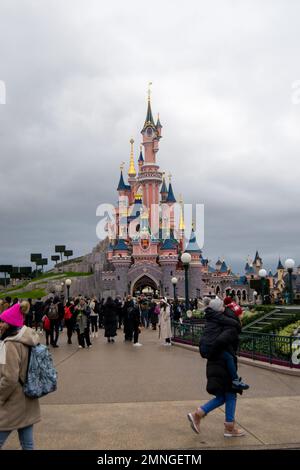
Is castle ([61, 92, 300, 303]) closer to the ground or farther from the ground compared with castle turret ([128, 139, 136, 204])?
closer to the ground

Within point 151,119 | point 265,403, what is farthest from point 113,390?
point 151,119

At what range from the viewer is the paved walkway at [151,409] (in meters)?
5.59

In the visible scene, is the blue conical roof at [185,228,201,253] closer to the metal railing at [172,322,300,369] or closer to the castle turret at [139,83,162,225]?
the castle turret at [139,83,162,225]

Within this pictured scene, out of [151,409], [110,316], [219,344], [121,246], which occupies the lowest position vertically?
[151,409]

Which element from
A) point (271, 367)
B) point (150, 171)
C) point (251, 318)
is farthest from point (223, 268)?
point (271, 367)

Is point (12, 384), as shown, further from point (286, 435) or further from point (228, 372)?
point (286, 435)

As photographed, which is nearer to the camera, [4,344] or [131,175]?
[4,344]

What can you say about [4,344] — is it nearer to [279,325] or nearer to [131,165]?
[279,325]

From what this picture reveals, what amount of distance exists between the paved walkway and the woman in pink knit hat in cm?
108

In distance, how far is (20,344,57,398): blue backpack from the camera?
4.51 metres

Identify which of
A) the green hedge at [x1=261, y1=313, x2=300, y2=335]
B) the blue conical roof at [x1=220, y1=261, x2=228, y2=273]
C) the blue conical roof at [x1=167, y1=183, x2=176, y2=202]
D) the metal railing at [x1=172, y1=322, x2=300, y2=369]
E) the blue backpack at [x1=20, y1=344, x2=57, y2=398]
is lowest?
the metal railing at [x1=172, y1=322, x2=300, y2=369]

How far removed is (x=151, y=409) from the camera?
7059mm

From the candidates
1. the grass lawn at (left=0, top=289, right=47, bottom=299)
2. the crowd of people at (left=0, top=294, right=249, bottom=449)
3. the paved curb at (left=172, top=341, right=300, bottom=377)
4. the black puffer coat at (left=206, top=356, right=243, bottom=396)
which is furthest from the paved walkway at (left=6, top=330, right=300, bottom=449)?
the grass lawn at (left=0, top=289, right=47, bottom=299)

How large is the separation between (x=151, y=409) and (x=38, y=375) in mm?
2952
